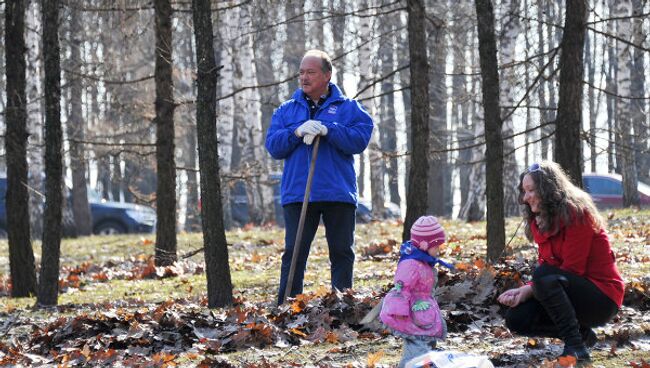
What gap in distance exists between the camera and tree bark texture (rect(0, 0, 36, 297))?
36.1 ft

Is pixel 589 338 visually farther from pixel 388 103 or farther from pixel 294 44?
pixel 388 103

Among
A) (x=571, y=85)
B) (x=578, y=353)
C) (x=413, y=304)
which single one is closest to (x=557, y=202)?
(x=578, y=353)

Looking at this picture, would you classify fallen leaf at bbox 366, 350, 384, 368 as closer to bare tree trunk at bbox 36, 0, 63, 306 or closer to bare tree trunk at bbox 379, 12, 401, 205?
bare tree trunk at bbox 36, 0, 63, 306

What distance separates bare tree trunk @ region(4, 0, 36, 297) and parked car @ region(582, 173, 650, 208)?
22972mm

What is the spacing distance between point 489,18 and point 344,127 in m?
3.45

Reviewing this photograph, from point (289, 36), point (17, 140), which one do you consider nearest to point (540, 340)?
point (17, 140)

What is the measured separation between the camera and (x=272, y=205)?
25.7 m

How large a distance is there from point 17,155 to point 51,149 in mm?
1848

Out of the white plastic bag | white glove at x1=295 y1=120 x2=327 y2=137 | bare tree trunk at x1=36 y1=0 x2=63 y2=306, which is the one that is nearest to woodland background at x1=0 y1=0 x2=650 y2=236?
bare tree trunk at x1=36 y1=0 x2=63 y2=306

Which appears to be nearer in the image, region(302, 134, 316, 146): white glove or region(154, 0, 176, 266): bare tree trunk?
region(302, 134, 316, 146): white glove

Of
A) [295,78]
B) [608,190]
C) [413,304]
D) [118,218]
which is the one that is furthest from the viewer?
[608,190]

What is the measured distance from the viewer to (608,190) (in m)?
31.6

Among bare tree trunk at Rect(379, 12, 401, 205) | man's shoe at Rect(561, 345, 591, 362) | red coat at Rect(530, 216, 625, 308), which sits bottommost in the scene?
man's shoe at Rect(561, 345, 591, 362)

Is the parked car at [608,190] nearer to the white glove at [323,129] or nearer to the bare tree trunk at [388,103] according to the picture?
the bare tree trunk at [388,103]
